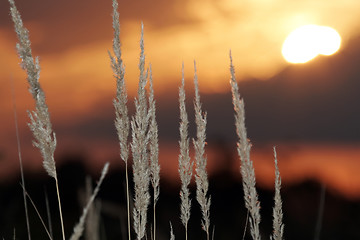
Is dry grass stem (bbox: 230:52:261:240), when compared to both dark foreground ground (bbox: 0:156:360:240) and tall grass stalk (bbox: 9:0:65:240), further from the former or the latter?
dark foreground ground (bbox: 0:156:360:240)

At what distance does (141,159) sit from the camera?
9.85 feet

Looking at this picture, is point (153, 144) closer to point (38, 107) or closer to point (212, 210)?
point (38, 107)

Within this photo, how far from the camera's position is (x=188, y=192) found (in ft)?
10.5

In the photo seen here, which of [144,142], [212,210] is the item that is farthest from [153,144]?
[212,210]

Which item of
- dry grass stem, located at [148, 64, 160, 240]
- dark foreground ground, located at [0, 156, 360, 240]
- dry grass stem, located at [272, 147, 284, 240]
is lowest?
dark foreground ground, located at [0, 156, 360, 240]

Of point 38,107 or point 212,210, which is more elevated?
point 38,107

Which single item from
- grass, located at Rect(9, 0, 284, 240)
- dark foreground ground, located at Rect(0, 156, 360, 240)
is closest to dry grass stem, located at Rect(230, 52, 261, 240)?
grass, located at Rect(9, 0, 284, 240)

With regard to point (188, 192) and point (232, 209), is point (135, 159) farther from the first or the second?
point (232, 209)

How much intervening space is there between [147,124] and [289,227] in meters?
11.3

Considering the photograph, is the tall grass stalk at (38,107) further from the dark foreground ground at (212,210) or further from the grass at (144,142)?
the dark foreground ground at (212,210)

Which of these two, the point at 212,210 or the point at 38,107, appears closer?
the point at 38,107

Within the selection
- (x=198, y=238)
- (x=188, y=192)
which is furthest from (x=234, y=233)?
(x=188, y=192)

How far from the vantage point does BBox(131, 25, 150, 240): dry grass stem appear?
2922mm

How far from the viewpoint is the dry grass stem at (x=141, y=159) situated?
292cm
